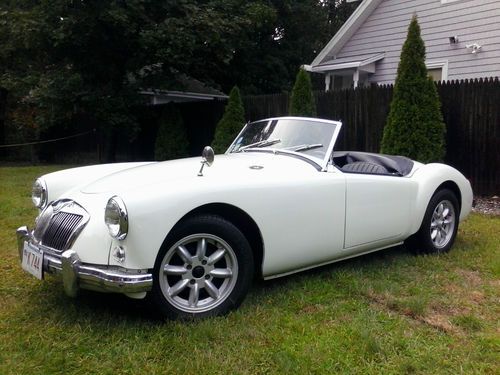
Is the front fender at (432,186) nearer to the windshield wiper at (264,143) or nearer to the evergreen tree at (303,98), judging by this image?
the windshield wiper at (264,143)

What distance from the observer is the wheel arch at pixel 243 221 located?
3.10 metres

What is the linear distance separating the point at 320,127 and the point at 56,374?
2.83 m

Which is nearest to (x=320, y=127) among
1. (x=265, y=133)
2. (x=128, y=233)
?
(x=265, y=133)

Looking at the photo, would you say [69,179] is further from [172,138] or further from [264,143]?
[172,138]

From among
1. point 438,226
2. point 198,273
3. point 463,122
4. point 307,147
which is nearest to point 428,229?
point 438,226

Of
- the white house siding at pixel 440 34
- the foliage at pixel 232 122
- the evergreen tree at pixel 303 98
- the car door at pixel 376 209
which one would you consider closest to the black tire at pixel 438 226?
the car door at pixel 376 209

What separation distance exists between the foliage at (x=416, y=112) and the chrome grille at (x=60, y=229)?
21.7 feet

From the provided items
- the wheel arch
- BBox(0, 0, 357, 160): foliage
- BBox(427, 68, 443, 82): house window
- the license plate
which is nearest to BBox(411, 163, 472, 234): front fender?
the wheel arch

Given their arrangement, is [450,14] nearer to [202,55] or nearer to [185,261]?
[202,55]

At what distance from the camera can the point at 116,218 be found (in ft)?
9.09

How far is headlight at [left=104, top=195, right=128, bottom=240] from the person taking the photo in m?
2.74

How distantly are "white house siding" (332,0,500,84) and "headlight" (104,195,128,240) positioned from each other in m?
9.56

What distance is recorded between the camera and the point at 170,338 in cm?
280

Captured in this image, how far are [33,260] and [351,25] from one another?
41.9 ft
